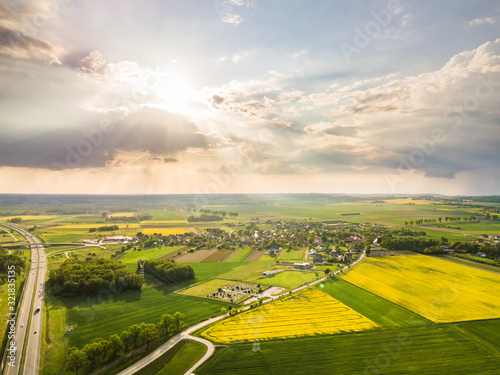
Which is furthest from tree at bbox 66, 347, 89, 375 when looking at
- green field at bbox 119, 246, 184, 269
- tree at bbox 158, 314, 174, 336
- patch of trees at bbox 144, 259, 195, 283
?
green field at bbox 119, 246, 184, 269

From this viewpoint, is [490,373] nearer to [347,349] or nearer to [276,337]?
[347,349]

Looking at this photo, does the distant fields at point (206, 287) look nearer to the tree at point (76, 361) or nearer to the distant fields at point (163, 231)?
the tree at point (76, 361)

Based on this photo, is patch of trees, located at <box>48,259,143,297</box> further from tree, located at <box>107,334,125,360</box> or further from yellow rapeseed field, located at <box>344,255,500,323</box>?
yellow rapeseed field, located at <box>344,255,500,323</box>

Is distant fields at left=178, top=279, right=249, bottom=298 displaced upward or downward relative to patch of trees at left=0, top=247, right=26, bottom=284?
downward

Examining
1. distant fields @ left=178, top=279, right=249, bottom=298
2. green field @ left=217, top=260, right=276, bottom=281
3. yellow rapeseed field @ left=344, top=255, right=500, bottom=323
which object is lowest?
distant fields @ left=178, top=279, right=249, bottom=298

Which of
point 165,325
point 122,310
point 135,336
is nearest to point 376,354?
point 165,325

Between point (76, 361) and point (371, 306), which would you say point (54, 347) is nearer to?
point (76, 361)
